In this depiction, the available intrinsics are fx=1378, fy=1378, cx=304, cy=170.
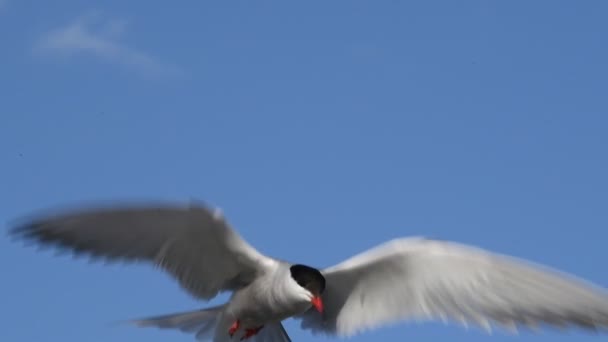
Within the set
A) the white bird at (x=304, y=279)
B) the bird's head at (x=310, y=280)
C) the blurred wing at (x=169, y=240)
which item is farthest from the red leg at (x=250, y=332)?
the bird's head at (x=310, y=280)

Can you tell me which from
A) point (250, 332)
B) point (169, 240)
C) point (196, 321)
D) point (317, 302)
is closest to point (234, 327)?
point (250, 332)

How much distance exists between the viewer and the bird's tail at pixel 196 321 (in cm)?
1024

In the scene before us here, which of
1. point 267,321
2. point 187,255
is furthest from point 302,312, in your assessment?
point 187,255

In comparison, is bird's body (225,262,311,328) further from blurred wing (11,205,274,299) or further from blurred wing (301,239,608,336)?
blurred wing (301,239,608,336)

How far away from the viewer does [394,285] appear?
1008 centimetres

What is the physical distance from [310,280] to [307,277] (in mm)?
51

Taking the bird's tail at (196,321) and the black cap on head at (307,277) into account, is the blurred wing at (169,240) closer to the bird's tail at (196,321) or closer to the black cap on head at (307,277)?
the bird's tail at (196,321)

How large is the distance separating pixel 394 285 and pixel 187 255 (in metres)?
1.54

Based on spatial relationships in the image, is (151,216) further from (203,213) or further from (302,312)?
(302,312)

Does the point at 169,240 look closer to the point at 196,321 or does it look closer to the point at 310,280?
the point at 196,321

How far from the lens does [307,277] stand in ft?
32.3

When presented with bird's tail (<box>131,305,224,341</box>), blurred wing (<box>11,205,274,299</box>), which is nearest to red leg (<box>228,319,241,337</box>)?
bird's tail (<box>131,305,224,341</box>)

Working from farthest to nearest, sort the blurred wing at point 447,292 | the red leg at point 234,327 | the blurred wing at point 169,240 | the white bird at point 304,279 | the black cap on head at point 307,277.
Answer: the red leg at point 234,327 → the black cap on head at point 307,277 → the blurred wing at point 169,240 → the white bird at point 304,279 → the blurred wing at point 447,292

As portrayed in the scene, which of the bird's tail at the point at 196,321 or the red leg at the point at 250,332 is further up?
the bird's tail at the point at 196,321
